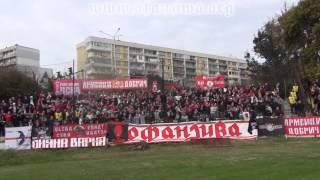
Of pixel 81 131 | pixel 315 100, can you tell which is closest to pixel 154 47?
pixel 315 100

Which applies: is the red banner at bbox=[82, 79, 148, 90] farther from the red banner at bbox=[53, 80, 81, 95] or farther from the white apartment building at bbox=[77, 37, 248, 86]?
the white apartment building at bbox=[77, 37, 248, 86]

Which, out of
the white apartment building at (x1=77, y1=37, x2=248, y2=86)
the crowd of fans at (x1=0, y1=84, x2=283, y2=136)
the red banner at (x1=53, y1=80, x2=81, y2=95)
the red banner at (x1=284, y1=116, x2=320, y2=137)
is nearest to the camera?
the red banner at (x1=284, y1=116, x2=320, y2=137)

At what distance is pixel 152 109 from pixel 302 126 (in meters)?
12.1

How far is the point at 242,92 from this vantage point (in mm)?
43469

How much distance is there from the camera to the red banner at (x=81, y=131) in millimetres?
34037

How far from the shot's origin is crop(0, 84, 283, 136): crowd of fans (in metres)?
38.4

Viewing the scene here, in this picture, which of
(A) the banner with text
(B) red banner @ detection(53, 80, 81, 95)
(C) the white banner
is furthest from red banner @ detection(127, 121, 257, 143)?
(B) red banner @ detection(53, 80, 81, 95)

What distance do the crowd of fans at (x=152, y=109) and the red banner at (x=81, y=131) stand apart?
2.41 metres

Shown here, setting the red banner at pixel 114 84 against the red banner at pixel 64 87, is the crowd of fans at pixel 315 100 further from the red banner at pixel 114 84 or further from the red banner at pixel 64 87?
the red banner at pixel 64 87

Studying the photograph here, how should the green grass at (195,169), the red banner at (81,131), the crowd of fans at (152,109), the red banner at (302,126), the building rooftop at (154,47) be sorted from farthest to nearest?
the building rooftop at (154,47) < the crowd of fans at (152,109) < the red banner at (81,131) < the red banner at (302,126) < the green grass at (195,169)

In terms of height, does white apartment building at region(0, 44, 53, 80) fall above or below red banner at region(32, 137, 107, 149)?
above

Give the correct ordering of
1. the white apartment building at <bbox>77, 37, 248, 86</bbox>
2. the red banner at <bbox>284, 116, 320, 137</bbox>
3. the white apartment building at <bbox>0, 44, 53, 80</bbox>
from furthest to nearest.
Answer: the white apartment building at <bbox>0, 44, 53, 80</bbox> < the white apartment building at <bbox>77, 37, 248, 86</bbox> < the red banner at <bbox>284, 116, 320, 137</bbox>

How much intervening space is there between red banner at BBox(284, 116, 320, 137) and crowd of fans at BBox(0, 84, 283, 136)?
3.77 m

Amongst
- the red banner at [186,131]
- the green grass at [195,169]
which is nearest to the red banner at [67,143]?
the red banner at [186,131]
